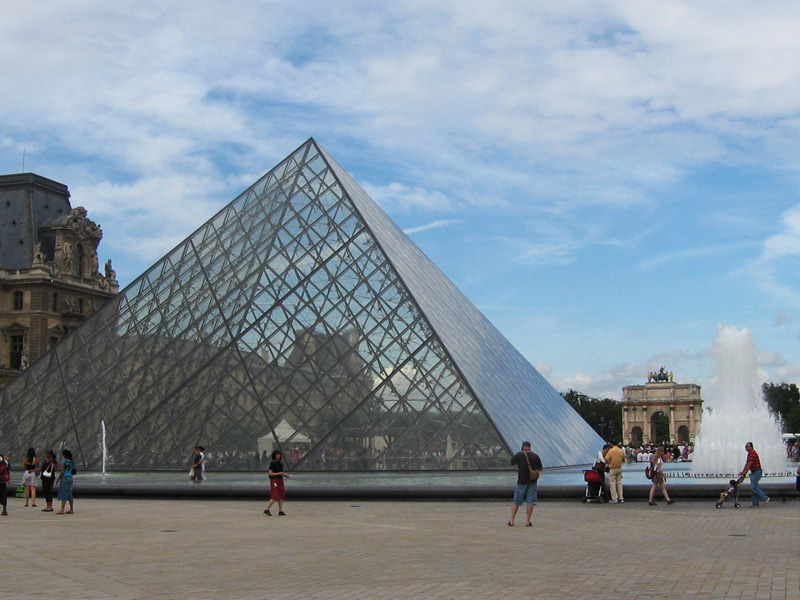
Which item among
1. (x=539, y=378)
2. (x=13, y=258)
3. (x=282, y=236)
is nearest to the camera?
(x=282, y=236)

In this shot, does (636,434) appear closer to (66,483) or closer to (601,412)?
(601,412)

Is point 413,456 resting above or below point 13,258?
below

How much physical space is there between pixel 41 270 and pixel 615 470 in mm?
59399

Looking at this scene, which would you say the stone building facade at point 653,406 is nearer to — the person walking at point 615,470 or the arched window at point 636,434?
the arched window at point 636,434

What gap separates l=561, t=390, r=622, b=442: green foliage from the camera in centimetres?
13188

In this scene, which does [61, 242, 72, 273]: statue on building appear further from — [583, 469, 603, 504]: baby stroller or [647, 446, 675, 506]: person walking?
[647, 446, 675, 506]: person walking

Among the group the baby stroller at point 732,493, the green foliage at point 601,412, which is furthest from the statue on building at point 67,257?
the green foliage at point 601,412

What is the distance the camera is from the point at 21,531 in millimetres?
12273

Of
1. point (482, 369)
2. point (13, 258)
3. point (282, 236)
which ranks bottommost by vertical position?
point (482, 369)

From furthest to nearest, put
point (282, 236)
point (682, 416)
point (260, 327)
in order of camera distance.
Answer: point (682, 416)
point (282, 236)
point (260, 327)

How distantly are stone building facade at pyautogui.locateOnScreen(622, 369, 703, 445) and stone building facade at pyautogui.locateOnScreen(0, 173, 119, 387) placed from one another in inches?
2311

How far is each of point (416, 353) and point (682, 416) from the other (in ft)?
298

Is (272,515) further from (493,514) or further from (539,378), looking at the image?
(539,378)

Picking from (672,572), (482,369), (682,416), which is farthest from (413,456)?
(682,416)
